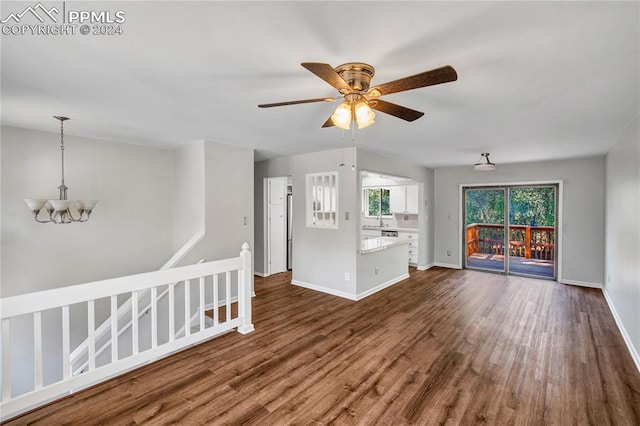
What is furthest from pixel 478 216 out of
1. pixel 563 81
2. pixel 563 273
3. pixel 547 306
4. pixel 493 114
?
pixel 563 81

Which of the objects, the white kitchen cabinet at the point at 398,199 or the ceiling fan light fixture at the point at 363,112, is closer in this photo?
the ceiling fan light fixture at the point at 363,112

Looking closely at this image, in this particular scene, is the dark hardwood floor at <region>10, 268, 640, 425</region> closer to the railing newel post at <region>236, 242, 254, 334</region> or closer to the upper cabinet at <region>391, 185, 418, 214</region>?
the railing newel post at <region>236, 242, 254, 334</region>

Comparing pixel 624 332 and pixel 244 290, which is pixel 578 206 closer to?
pixel 624 332

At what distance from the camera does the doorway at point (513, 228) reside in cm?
607

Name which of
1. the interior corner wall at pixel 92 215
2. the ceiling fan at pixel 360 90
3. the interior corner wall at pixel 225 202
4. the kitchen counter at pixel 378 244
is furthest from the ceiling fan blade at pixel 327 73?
the interior corner wall at pixel 92 215

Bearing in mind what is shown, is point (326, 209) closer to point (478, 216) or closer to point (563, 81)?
point (563, 81)

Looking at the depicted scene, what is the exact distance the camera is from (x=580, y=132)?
11.6ft

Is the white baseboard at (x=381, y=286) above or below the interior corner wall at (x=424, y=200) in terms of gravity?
below

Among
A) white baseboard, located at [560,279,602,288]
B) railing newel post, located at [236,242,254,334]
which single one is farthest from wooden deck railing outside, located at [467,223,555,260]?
railing newel post, located at [236,242,254,334]

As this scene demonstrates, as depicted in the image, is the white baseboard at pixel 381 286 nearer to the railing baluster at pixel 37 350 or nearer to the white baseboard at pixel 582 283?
the white baseboard at pixel 582 283

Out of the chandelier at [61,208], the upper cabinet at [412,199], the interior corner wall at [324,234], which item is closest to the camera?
the chandelier at [61,208]

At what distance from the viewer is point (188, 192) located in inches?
178

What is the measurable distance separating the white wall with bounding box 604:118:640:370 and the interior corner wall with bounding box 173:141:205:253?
487cm

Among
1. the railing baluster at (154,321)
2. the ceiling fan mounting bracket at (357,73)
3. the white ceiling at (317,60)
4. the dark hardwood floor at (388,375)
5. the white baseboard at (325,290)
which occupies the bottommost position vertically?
the dark hardwood floor at (388,375)
